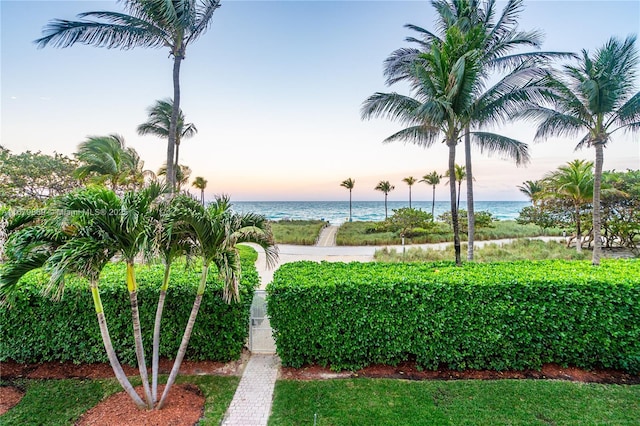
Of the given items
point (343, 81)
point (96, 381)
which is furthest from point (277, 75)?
point (96, 381)

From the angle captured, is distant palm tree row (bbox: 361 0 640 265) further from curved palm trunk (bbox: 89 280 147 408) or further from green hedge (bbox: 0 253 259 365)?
curved palm trunk (bbox: 89 280 147 408)

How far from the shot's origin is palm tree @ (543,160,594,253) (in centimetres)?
1378

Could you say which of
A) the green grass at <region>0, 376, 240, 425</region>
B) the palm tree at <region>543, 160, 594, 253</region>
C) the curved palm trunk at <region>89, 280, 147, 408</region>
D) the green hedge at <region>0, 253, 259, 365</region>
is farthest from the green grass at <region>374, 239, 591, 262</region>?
the curved palm trunk at <region>89, 280, 147, 408</region>

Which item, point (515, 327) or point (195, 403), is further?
point (515, 327)

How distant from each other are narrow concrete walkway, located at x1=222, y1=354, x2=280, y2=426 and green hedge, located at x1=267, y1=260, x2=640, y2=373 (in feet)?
1.62

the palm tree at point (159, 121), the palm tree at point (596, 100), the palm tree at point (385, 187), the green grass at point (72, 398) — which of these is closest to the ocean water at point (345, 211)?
the palm tree at point (385, 187)

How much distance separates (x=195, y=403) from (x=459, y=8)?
39.2 feet

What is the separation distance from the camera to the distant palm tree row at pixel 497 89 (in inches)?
250

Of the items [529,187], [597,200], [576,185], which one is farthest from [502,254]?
[529,187]

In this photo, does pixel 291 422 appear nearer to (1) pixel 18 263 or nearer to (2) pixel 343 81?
(1) pixel 18 263

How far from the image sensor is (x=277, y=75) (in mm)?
12148

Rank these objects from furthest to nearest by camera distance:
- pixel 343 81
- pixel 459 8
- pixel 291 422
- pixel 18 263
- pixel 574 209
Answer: pixel 574 209 < pixel 343 81 < pixel 459 8 < pixel 291 422 < pixel 18 263

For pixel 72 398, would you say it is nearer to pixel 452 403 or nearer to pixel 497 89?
pixel 452 403

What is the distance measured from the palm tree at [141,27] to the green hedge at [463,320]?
5.49 meters
